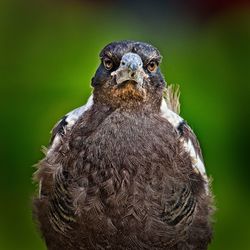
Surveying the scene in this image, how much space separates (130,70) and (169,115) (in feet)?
1.73

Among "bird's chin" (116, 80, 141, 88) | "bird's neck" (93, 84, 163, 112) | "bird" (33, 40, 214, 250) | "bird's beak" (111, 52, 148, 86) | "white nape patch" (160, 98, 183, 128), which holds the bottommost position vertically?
"bird" (33, 40, 214, 250)

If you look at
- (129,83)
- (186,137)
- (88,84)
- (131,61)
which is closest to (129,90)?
(129,83)

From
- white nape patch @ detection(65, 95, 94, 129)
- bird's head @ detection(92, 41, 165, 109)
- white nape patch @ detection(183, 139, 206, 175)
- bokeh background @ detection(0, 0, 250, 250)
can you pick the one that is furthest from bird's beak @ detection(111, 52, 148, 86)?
bokeh background @ detection(0, 0, 250, 250)

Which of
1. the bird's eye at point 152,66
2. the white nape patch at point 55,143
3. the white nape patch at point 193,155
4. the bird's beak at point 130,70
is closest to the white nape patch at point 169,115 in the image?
the white nape patch at point 193,155

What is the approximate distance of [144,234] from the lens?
16.5 feet

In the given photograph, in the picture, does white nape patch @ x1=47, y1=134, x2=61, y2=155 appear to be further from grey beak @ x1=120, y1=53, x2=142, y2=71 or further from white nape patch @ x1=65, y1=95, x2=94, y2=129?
grey beak @ x1=120, y1=53, x2=142, y2=71

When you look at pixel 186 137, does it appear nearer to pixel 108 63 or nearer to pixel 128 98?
pixel 128 98

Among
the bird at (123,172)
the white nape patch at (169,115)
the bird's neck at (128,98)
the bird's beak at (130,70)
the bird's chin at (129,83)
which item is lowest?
the bird at (123,172)

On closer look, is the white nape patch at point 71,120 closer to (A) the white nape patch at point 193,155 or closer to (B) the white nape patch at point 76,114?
(B) the white nape patch at point 76,114

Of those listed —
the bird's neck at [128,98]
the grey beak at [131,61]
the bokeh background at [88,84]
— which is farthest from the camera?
the bokeh background at [88,84]

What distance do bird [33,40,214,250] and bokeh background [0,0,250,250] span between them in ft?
2.71

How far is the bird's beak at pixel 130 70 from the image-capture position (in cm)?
478

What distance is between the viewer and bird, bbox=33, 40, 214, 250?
497 cm

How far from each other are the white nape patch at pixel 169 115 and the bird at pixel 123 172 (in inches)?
2.1
